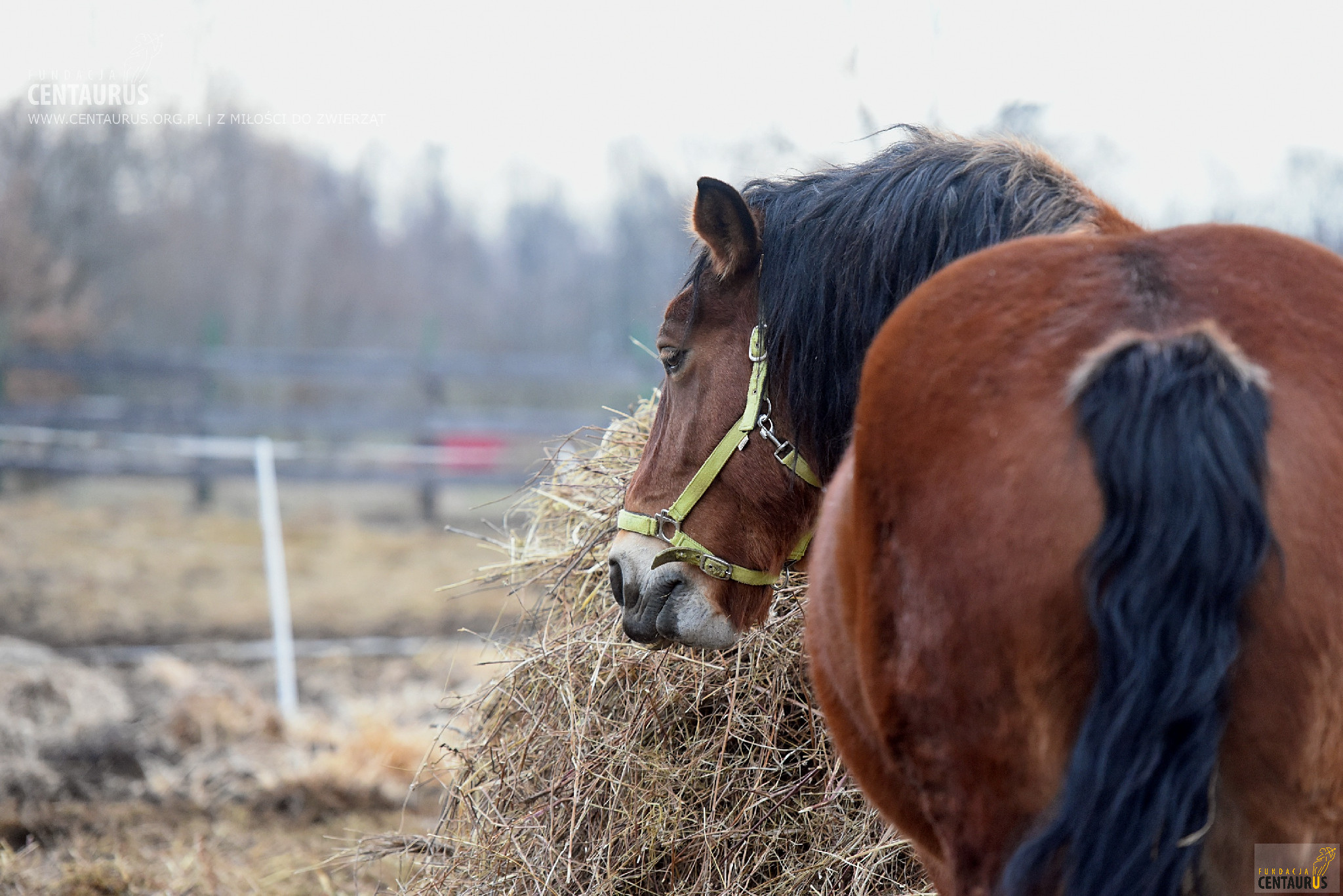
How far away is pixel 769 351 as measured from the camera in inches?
74.0

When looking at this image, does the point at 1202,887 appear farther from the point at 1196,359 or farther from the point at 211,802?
the point at 211,802

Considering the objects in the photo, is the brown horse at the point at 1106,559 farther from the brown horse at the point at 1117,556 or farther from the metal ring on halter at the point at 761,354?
the metal ring on halter at the point at 761,354

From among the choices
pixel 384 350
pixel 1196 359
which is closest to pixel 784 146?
pixel 1196 359

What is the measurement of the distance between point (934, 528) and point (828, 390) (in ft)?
2.84

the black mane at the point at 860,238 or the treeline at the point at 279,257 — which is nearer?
the black mane at the point at 860,238

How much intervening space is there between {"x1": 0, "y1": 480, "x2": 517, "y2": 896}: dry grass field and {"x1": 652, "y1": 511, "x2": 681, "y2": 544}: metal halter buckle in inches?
39.7

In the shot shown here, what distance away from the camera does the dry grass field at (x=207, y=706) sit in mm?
3324

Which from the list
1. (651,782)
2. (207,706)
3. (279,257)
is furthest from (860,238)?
(279,257)

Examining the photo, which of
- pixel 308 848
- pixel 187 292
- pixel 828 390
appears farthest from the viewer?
pixel 187 292

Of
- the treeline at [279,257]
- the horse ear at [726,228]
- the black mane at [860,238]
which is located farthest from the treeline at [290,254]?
the horse ear at [726,228]

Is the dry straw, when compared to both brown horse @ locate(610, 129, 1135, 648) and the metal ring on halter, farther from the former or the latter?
the metal ring on halter

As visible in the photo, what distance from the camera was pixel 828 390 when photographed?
5.99 feet

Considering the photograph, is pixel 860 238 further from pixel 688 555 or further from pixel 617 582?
pixel 617 582

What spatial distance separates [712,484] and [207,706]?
3.83 meters
